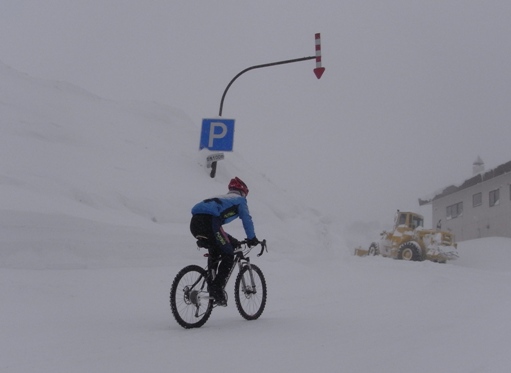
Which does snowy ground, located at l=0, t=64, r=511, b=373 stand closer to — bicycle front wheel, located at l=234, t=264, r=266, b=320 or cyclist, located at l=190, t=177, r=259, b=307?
bicycle front wheel, located at l=234, t=264, r=266, b=320

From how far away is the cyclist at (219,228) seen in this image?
21.8ft

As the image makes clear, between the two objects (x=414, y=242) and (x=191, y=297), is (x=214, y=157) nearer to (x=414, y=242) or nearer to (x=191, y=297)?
(x=191, y=297)

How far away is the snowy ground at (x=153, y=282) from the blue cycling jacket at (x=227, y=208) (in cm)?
134

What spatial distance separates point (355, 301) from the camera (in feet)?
29.5

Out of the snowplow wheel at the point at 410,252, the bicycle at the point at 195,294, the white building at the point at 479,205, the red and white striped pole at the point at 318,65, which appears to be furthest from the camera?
the white building at the point at 479,205

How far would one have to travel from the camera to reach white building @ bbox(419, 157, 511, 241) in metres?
32.1

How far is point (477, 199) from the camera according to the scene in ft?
118

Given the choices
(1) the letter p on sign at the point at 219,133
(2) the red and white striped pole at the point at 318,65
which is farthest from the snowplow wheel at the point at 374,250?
(1) the letter p on sign at the point at 219,133

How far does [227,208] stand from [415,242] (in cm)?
1860

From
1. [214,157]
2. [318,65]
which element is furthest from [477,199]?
[214,157]

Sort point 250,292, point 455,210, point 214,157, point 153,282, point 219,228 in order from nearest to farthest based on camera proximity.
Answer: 1. point 219,228
2. point 250,292
3. point 153,282
4. point 214,157
5. point 455,210

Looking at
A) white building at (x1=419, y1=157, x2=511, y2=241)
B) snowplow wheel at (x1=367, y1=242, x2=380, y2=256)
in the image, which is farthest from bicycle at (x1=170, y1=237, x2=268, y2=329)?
white building at (x1=419, y1=157, x2=511, y2=241)

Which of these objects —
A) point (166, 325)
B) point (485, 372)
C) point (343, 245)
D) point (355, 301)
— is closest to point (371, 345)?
point (485, 372)

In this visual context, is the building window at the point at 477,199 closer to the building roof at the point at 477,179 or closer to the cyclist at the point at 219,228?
the building roof at the point at 477,179
